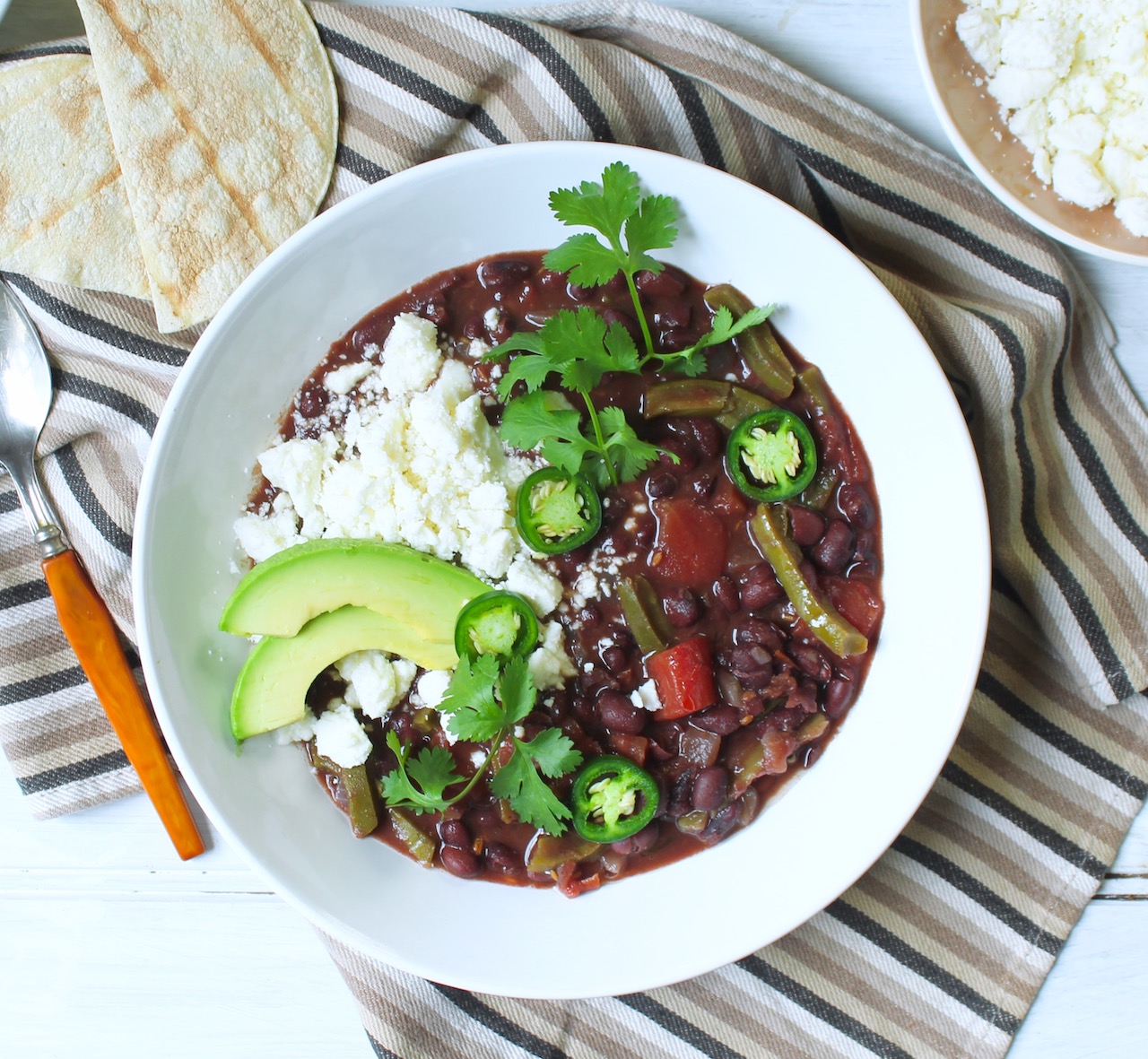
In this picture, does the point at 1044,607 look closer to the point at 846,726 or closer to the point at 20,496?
the point at 846,726

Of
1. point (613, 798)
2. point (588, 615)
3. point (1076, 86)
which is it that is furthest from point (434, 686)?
point (1076, 86)

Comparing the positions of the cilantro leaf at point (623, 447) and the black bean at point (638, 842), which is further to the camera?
the black bean at point (638, 842)

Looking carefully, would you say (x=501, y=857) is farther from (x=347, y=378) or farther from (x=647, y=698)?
(x=347, y=378)

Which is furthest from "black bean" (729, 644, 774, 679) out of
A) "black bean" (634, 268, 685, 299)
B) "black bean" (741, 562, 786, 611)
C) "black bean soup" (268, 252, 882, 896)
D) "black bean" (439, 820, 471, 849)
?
"black bean" (634, 268, 685, 299)

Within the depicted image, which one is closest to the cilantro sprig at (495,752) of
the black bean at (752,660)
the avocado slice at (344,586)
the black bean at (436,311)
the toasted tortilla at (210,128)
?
the avocado slice at (344,586)

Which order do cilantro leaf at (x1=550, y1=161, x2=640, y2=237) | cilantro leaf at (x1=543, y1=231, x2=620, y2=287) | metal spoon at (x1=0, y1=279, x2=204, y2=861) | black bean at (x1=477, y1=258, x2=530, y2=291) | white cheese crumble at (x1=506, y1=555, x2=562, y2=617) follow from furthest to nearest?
metal spoon at (x1=0, y1=279, x2=204, y2=861)
black bean at (x1=477, y1=258, x2=530, y2=291)
white cheese crumble at (x1=506, y1=555, x2=562, y2=617)
cilantro leaf at (x1=543, y1=231, x2=620, y2=287)
cilantro leaf at (x1=550, y1=161, x2=640, y2=237)

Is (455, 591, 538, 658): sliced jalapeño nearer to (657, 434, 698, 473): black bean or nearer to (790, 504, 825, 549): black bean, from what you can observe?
(657, 434, 698, 473): black bean

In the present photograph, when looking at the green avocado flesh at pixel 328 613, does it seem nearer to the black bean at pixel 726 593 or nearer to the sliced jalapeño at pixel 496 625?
the sliced jalapeño at pixel 496 625
